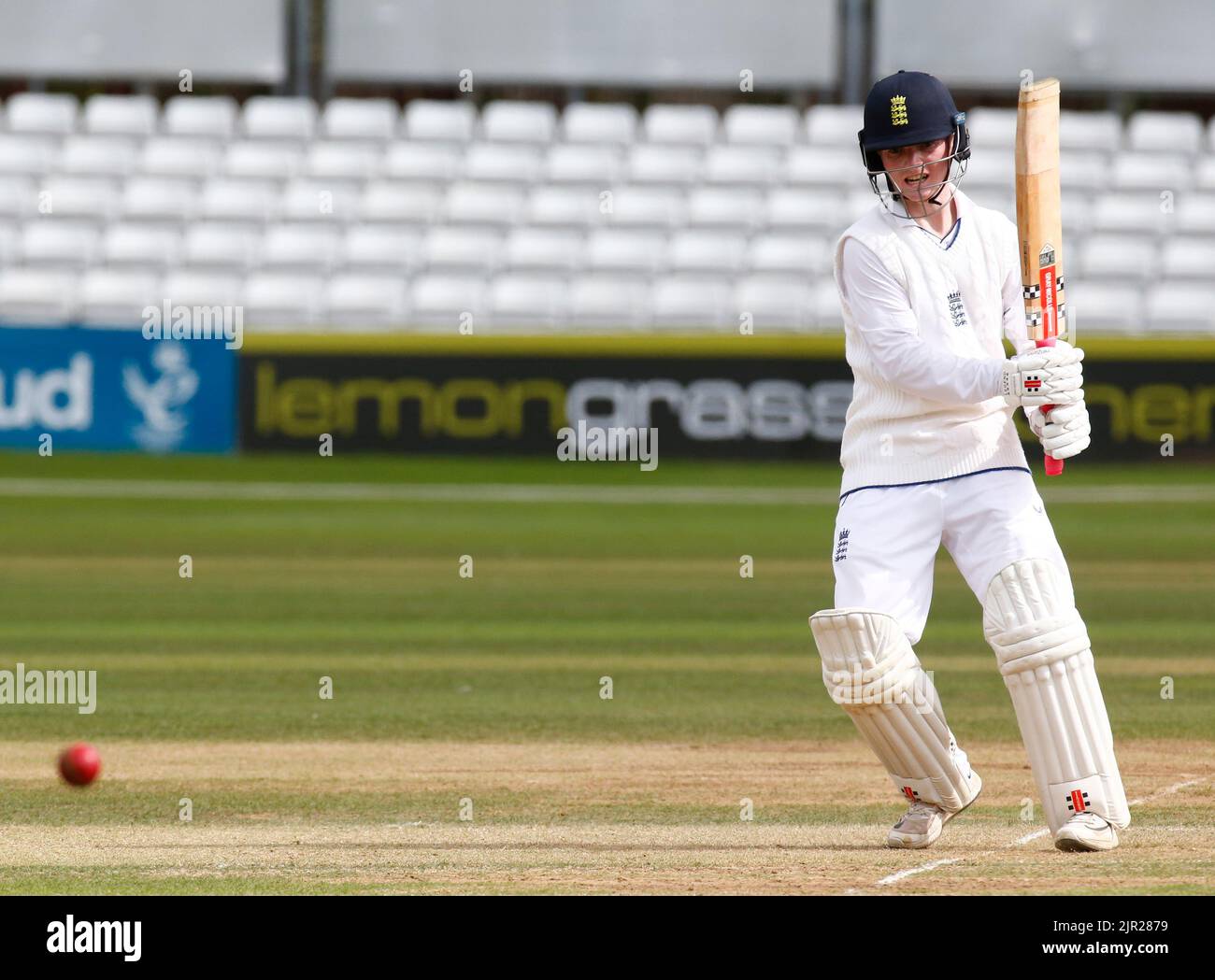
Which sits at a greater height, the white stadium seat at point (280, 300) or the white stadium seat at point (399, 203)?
the white stadium seat at point (399, 203)

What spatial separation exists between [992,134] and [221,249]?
8996 mm

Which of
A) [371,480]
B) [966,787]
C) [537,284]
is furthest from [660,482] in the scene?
[966,787]

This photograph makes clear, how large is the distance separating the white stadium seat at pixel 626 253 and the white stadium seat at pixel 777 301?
1.08 metres

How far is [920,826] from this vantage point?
606 centimetres

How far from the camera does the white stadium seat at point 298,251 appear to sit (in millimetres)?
22859

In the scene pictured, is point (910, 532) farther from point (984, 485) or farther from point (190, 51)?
point (190, 51)

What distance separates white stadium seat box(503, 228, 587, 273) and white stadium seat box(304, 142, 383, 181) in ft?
6.90

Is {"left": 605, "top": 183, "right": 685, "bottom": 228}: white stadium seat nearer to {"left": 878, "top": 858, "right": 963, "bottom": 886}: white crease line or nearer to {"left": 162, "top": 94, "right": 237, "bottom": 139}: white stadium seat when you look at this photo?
{"left": 162, "top": 94, "right": 237, "bottom": 139}: white stadium seat

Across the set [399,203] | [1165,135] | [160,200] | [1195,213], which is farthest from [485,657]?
[1165,135]

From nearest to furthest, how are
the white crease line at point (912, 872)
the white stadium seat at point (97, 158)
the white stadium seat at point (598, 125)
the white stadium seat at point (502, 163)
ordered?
the white crease line at point (912, 872) → the white stadium seat at point (502, 163) → the white stadium seat at point (97, 158) → the white stadium seat at point (598, 125)

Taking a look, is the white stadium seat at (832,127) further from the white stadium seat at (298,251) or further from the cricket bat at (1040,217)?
the cricket bat at (1040,217)

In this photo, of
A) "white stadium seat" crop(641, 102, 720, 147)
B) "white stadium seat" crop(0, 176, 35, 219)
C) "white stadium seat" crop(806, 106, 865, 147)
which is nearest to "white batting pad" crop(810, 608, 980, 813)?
"white stadium seat" crop(806, 106, 865, 147)

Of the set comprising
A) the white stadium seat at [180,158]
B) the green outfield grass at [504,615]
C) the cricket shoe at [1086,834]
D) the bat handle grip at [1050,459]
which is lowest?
the cricket shoe at [1086,834]

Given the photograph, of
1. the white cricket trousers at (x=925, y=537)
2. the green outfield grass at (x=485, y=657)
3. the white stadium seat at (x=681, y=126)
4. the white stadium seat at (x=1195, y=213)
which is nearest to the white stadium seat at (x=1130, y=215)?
the white stadium seat at (x=1195, y=213)
